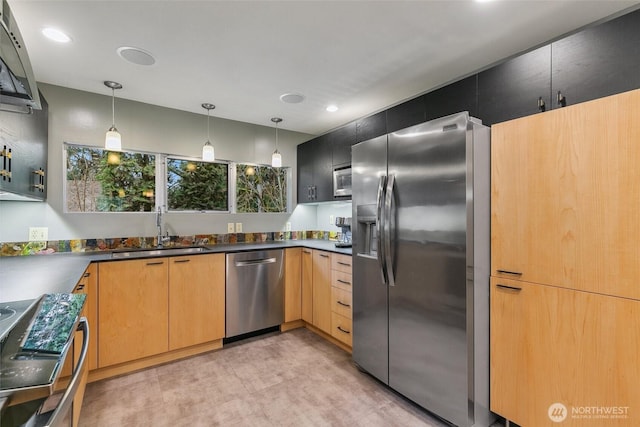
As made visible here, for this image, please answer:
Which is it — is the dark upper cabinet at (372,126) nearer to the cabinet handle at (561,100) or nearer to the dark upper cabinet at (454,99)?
the dark upper cabinet at (454,99)

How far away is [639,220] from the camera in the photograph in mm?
1276

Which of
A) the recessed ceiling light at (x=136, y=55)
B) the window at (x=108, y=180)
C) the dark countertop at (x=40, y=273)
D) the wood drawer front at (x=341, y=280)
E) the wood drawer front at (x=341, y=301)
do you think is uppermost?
the recessed ceiling light at (x=136, y=55)

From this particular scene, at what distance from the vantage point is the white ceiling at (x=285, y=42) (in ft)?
5.42

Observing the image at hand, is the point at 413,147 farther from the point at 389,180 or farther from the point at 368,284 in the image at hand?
the point at 368,284

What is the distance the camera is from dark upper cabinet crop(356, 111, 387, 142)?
281cm

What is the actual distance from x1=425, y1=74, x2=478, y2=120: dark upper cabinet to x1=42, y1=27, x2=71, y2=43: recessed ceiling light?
2.59 metres

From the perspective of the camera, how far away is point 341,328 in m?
2.77

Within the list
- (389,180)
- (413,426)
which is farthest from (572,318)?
(389,180)

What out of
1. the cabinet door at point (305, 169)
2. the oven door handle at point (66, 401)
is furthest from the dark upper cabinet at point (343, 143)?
the oven door handle at point (66, 401)

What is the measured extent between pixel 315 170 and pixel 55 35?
257cm

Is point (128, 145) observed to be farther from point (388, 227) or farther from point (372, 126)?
point (388, 227)

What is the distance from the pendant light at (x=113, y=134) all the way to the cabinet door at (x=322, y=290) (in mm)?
2034

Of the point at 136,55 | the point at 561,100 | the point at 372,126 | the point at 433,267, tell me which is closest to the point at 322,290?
the point at 433,267

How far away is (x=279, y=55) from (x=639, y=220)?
2230 millimetres
